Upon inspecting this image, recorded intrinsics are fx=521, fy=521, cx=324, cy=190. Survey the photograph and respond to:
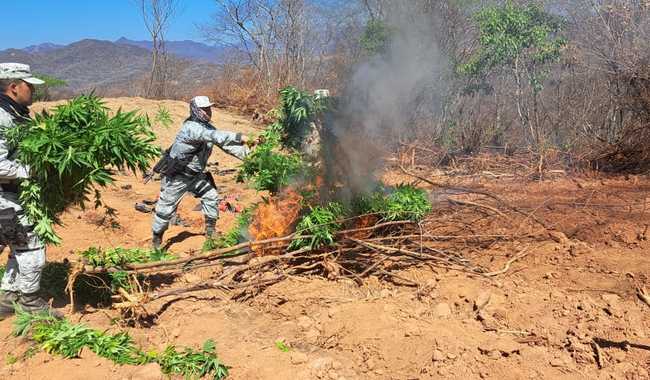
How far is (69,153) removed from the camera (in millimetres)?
3773

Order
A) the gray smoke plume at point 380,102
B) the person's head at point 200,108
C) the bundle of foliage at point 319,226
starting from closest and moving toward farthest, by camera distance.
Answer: the bundle of foliage at point 319,226 < the gray smoke plume at point 380,102 < the person's head at point 200,108

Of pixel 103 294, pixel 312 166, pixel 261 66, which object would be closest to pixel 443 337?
pixel 312 166

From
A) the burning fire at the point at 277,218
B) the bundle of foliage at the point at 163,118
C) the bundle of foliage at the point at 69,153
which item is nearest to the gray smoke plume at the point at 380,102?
the burning fire at the point at 277,218

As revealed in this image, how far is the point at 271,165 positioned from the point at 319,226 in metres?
0.88

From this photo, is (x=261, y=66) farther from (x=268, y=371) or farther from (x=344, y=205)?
(x=268, y=371)

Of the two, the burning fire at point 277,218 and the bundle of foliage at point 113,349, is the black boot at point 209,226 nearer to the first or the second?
the burning fire at point 277,218

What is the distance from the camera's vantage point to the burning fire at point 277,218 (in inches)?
196

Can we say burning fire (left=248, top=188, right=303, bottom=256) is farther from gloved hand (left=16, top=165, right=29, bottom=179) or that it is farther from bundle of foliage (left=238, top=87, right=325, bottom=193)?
gloved hand (left=16, top=165, right=29, bottom=179)

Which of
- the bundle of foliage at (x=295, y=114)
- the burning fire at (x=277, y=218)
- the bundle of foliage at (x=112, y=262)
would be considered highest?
→ the bundle of foliage at (x=295, y=114)

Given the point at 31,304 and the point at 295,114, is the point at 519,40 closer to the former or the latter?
the point at 295,114

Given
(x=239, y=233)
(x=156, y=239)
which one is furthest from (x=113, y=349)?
(x=156, y=239)

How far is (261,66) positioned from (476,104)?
946 centimetres

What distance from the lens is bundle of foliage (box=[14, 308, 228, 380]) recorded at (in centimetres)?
347

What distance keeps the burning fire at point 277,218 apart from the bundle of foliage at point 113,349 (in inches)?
→ 55.8
